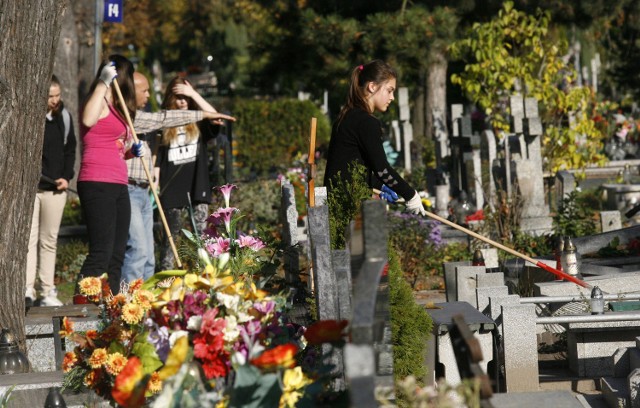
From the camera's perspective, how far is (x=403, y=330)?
5.05 metres

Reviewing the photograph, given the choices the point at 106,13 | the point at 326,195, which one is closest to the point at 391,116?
the point at 106,13

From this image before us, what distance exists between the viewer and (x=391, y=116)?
96.8 feet

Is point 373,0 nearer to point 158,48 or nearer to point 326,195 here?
point 326,195

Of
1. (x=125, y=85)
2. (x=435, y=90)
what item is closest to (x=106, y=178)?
(x=125, y=85)

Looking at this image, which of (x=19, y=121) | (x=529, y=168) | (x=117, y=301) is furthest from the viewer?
(x=529, y=168)

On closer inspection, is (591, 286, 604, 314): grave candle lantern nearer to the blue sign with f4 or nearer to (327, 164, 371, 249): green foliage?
(327, 164, 371, 249): green foliage

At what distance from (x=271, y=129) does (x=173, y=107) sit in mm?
18848

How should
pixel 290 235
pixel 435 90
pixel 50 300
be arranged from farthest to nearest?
1. pixel 435 90
2. pixel 50 300
3. pixel 290 235

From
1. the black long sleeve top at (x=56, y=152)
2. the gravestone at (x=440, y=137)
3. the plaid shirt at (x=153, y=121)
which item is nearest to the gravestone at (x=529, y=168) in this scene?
the gravestone at (x=440, y=137)

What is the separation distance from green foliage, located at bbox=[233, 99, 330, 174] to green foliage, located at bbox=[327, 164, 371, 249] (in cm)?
2083

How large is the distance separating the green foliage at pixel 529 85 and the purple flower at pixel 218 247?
10.4 m

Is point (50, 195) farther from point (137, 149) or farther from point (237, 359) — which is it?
point (237, 359)

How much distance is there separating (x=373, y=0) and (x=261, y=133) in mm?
6948

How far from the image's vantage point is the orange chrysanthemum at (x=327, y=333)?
3.75 m
